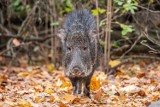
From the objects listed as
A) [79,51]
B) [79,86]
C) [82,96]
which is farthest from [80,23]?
[82,96]

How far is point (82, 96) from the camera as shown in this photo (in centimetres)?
634

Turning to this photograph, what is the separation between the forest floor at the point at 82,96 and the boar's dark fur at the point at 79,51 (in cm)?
27

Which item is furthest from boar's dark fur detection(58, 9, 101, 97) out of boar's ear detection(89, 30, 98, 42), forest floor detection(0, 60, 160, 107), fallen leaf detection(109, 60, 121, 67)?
fallen leaf detection(109, 60, 121, 67)

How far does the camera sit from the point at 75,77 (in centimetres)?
621

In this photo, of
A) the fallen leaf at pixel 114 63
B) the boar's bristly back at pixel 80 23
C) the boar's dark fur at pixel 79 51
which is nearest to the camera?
the boar's dark fur at pixel 79 51

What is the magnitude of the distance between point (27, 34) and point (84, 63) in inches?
185

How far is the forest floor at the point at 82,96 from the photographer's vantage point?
18.7 feet

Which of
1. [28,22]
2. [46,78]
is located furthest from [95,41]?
[28,22]

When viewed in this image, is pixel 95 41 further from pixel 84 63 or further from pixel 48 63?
pixel 48 63

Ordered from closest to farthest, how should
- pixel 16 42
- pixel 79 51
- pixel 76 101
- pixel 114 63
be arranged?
pixel 76 101 → pixel 79 51 → pixel 114 63 → pixel 16 42

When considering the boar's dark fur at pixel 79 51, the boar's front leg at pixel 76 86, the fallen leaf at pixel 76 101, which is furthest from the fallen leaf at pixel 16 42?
the fallen leaf at pixel 76 101

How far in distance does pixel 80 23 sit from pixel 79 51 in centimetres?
51

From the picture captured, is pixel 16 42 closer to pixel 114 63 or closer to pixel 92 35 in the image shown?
pixel 114 63

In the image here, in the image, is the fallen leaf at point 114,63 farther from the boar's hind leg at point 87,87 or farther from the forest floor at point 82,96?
the boar's hind leg at point 87,87
